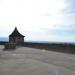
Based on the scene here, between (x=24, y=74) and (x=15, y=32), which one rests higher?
(x=15, y=32)

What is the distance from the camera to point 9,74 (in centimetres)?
A: 714

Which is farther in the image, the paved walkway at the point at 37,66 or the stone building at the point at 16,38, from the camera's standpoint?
the stone building at the point at 16,38

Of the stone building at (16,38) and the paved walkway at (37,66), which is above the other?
the stone building at (16,38)

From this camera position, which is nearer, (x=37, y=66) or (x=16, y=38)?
(x=37, y=66)

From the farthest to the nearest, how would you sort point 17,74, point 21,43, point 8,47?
point 21,43 → point 8,47 → point 17,74

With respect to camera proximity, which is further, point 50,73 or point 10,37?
point 10,37

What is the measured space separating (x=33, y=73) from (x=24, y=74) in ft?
1.77

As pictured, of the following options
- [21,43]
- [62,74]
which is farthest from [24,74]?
[21,43]

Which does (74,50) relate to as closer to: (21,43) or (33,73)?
(33,73)

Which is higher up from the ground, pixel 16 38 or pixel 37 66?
pixel 16 38

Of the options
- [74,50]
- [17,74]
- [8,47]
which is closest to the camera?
[17,74]

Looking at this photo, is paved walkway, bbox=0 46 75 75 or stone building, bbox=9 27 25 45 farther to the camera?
stone building, bbox=9 27 25 45

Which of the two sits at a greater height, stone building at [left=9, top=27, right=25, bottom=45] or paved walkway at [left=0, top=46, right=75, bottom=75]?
stone building at [left=9, top=27, right=25, bottom=45]

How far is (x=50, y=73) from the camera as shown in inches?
292
